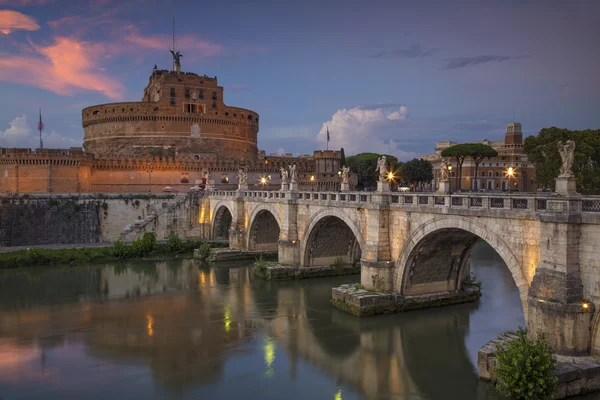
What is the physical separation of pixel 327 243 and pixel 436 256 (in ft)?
30.1

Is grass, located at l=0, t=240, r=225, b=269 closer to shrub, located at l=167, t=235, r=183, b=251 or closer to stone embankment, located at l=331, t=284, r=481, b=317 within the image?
shrub, located at l=167, t=235, r=183, b=251

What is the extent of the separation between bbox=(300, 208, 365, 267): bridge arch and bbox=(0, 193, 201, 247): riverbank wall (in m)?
19.7

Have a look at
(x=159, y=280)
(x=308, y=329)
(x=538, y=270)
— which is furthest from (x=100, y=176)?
(x=538, y=270)

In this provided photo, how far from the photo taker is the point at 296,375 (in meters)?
15.4

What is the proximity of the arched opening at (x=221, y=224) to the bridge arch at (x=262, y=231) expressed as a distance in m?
7.93

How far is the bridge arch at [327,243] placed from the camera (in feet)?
88.3

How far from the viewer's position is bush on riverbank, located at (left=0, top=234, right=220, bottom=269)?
33.5 metres

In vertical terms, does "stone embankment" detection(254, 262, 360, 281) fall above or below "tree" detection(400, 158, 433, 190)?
below

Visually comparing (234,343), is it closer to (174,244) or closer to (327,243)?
(327,243)

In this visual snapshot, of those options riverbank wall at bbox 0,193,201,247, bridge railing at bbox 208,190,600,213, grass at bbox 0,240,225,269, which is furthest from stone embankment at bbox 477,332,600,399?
riverbank wall at bbox 0,193,201,247

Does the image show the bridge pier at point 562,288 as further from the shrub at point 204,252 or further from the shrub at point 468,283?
the shrub at point 204,252

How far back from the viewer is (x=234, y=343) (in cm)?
1805

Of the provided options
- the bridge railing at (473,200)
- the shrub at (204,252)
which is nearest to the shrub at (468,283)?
the bridge railing at (473,200)

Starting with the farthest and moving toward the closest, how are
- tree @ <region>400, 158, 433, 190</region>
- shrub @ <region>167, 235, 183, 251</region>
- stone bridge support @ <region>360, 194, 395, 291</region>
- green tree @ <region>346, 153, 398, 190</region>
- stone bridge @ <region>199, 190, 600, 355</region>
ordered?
green tree @ <region>346, 153, 398, 190</region> < tree @ <region>400, 158, 433, 190</region> < shrub @ <region>167, 235, 183, 251</region> < stone bridge support @ <region>360, 194, 395, 291</region> < stone bridge @ <region>199, 190, 600, 355</region>
